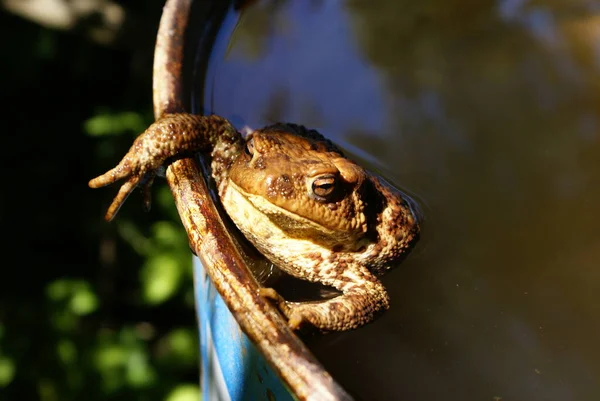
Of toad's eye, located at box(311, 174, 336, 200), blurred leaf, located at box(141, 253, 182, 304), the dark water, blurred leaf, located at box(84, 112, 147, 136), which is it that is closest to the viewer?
toad's eye, located at box(311, 174, 336, 200)

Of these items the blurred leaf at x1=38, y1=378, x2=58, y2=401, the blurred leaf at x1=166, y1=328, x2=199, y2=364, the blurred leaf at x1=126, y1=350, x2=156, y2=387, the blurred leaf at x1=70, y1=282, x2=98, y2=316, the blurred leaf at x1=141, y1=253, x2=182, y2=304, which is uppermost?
the blurred leaf at x1=141, y1=253, x2=182, y2=304

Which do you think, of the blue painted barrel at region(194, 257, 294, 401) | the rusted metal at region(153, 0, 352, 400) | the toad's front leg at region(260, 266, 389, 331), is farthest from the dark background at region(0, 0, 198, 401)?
the rusted metal at region(153, 0, 352, 400)

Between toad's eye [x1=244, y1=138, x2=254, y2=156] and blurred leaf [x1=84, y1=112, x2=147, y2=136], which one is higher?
toad's eye [x1=244, y1=138, x2=254, y2=156]

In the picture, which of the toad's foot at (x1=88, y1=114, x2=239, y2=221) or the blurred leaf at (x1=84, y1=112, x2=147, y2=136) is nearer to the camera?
the toad's foot at (x1=88, y1=114, x2=239, y2=221)

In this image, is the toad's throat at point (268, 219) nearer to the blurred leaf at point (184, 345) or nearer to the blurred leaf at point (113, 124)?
the blurred leaf at point (184, 345)

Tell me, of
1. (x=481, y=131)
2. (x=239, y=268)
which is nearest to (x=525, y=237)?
(x=481, y=131)

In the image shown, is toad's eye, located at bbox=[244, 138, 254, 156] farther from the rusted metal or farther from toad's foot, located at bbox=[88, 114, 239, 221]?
the rusted metal

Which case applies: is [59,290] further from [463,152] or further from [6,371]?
[463,152]
